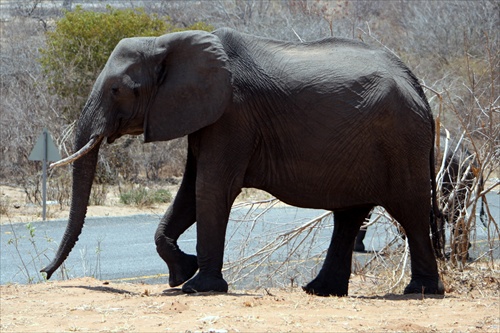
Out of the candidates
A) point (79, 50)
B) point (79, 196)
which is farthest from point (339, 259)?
point (79, 50)

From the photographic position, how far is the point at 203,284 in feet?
27.0

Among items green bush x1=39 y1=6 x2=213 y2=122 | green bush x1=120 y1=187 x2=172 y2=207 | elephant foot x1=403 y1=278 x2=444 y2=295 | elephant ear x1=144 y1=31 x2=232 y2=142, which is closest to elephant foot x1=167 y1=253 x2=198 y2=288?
elephant ear x1=144 y1=31 x2=232 y2=142

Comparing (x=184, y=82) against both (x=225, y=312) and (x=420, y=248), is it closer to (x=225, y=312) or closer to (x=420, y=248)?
(x=225, y=312)

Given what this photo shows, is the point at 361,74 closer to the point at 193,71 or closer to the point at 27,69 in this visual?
the point at 193,71

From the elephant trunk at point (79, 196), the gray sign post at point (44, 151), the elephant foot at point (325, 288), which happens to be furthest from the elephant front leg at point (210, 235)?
the gray sign post at point (44, 151)

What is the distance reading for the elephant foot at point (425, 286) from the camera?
8.86 metres

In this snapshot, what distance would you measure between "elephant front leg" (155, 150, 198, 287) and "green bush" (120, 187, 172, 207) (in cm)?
1070

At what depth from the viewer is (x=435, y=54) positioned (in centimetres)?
3531

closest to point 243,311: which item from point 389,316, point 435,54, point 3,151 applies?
point 389,316

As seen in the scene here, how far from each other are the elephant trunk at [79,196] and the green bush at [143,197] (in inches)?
428

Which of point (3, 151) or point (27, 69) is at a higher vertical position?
point (27, 69)

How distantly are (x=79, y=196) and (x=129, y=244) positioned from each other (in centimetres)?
650

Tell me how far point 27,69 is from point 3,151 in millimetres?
3272

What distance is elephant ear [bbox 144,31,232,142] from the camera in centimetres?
822
